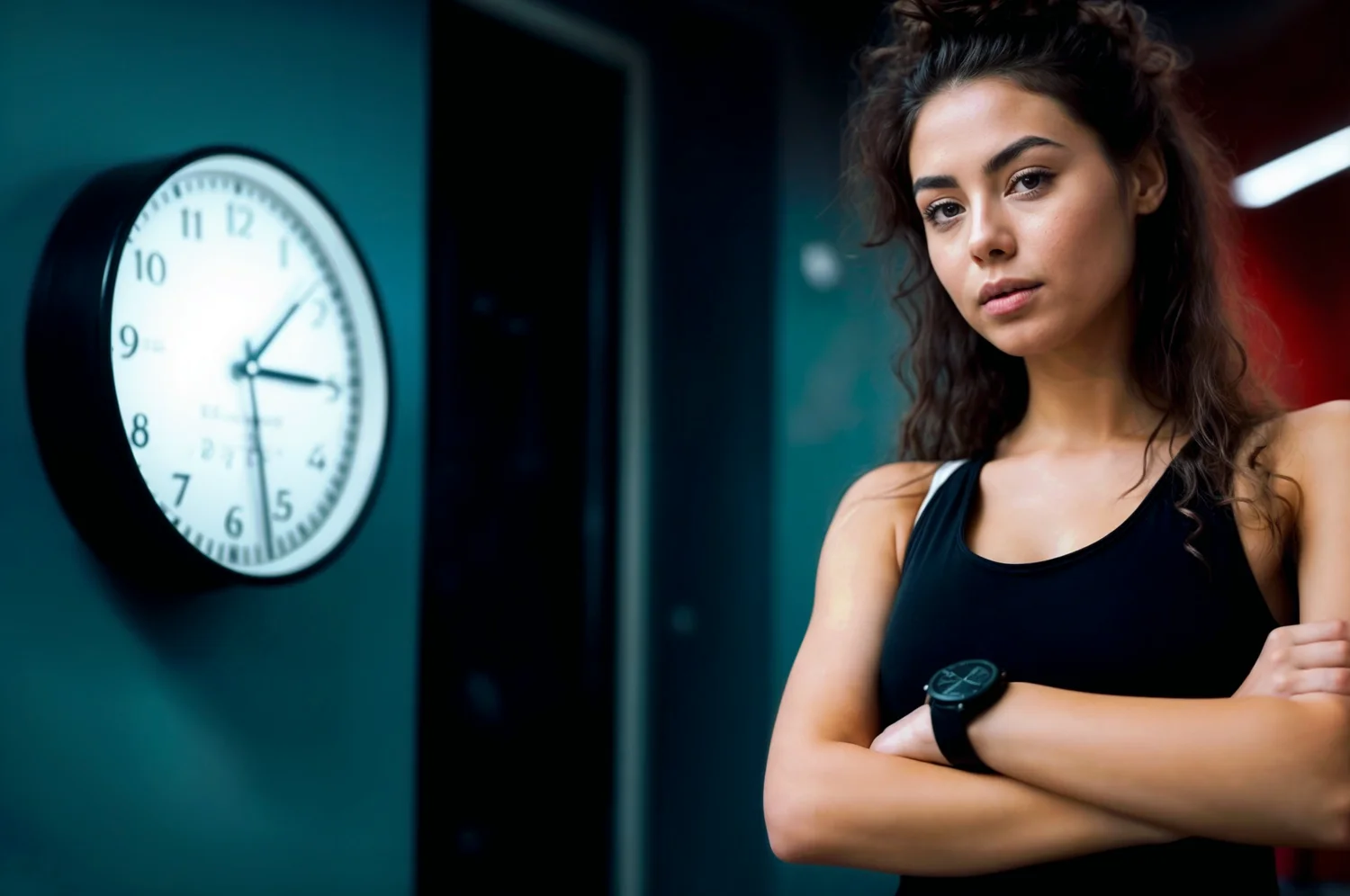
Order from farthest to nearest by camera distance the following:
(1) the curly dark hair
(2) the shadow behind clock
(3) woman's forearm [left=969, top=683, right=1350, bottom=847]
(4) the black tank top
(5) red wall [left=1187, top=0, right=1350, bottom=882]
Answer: (5) red wall [left=1187, top=0, right=1350, bottom=882] → (2) the shadow behind clock → (1) the curly dark hair → (4) the black tank top → (3) woman's forearm [left=969, top=683, right=1350, bottom=847]

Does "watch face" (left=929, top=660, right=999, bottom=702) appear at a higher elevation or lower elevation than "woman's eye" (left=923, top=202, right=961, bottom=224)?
lower

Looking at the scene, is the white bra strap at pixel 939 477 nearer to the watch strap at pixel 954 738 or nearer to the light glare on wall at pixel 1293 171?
the watch strap at pixel 954 738

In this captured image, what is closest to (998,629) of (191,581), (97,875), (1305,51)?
(191,581)

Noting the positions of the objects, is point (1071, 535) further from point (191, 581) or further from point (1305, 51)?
point (1305, 51)

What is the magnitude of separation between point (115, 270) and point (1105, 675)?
1.24m

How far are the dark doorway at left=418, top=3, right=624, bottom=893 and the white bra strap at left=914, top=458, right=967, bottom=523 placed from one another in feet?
4.52

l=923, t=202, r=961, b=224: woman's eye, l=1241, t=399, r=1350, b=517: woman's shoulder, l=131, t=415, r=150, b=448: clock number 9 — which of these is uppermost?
l=923, t=202, r=961, b=224: woman's eye

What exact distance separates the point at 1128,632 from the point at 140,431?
1211 millimetres

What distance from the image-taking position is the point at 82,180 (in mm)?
1648

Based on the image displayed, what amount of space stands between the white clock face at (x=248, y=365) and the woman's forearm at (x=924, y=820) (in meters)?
0.92

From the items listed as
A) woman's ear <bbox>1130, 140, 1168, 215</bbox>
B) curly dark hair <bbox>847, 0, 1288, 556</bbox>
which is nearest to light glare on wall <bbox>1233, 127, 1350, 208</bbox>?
curly dark hair <bbox>847, 0, 1288, 556</bbox>

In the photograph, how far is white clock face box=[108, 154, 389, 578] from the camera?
1.60 metres

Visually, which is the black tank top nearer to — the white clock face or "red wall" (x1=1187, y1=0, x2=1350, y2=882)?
the white clock face

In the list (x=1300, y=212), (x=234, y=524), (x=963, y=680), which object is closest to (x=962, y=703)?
(x=963, y=680)
